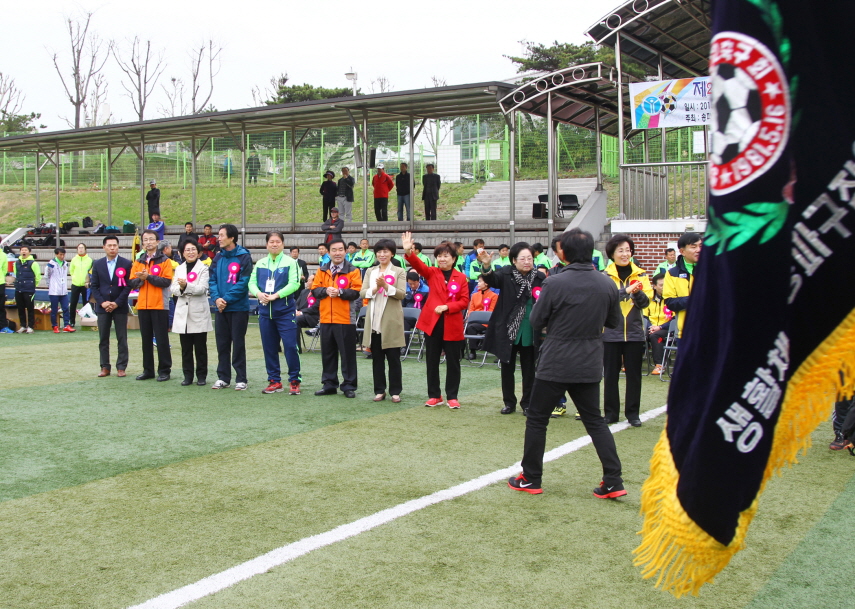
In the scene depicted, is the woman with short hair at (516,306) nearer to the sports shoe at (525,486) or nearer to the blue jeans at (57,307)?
the sports shoe at (525,486)

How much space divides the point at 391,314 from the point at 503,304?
4.75 feet

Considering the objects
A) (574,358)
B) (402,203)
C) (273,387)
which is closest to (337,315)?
(273,387)

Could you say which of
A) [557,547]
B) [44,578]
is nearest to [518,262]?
[557,547]

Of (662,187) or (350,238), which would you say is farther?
(350,238)

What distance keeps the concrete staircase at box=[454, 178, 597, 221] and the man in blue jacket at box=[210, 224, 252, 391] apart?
615 inches

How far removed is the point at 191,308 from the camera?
10.2m

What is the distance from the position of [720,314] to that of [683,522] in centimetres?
43

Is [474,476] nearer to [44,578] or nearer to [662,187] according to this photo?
[44,578]

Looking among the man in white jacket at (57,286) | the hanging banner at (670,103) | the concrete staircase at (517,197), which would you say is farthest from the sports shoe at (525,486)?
the concrete staircase at (517,197)

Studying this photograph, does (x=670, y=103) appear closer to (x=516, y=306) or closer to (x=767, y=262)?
(x=516, y=306)

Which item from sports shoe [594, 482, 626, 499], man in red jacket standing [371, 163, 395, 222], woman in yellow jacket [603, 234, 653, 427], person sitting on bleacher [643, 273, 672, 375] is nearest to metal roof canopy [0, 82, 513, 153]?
man in red jacket standing [371, 163, 395, 222]

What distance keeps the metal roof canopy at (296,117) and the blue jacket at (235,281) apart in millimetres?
8653

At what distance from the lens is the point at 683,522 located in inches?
62.8

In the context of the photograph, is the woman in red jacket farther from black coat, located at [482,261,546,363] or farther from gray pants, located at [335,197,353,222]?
gray pants, located at [335,197,353,222]
